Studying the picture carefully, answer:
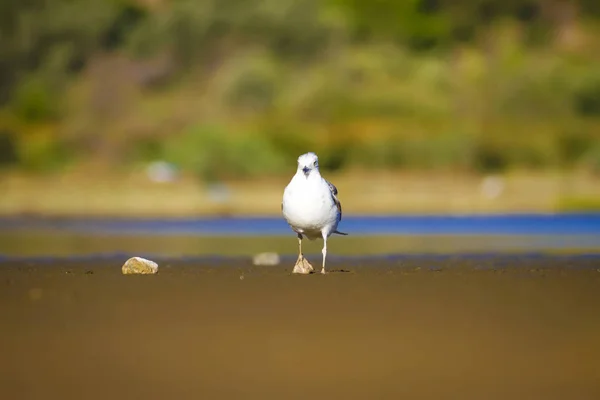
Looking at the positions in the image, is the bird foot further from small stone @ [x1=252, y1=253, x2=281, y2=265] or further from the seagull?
small stone @ [x1=252, y1=253, x2=281, y2=265]

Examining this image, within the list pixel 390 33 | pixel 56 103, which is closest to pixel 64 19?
pixel 56 103

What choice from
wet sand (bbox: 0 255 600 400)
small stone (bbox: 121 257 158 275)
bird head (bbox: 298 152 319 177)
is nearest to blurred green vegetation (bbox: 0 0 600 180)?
small stone (bbox: 121 257 158 275)

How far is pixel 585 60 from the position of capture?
44.5m

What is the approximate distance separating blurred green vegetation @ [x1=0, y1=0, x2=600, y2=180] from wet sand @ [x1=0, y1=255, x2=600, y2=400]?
78.4ft

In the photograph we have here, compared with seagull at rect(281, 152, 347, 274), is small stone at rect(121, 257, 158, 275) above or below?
below

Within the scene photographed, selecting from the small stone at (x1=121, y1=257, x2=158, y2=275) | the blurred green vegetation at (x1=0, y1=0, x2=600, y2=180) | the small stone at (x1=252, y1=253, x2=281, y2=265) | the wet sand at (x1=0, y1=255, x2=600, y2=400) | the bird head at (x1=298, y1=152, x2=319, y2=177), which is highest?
the blurred green vegetation at (x1=0, y1=0, x2=600, y2=180)

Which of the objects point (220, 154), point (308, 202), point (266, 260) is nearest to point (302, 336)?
point (308, 202)

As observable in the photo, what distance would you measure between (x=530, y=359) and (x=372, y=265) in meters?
6.10

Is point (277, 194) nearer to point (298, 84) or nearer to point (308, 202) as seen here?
point (298, 84)

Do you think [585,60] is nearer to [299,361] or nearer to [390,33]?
[390,33]

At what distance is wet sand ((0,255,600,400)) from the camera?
6.47 m

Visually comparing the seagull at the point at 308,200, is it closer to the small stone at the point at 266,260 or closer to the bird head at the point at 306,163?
the bird head at the point at 306,163

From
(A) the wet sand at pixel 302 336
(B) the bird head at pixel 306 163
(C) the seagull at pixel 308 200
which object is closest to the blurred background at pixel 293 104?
(C) the seagull at pixel 308 200

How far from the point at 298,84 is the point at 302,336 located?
3546 centimetres
